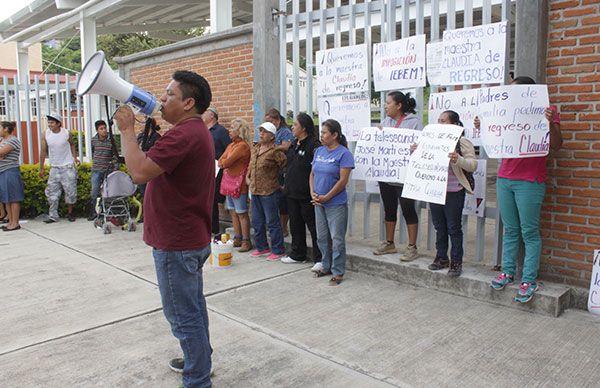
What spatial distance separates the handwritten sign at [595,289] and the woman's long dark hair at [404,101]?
2.25 meters

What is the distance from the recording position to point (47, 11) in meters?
17.7

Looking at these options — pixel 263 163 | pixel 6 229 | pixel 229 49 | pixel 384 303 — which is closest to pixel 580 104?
pixel 384 303

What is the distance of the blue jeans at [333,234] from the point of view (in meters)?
5.48

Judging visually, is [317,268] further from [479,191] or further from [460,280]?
[479,191]

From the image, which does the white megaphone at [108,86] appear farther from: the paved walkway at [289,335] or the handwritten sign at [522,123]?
the handwritten sign at [522,123]

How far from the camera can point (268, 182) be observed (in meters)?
6.45

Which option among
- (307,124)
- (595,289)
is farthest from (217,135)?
(595,289)

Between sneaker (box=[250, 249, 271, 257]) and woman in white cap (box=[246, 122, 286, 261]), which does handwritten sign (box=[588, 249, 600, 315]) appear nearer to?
woman in white cap (box=[246, 122, 286, 261])

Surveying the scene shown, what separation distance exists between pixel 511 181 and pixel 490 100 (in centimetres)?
76

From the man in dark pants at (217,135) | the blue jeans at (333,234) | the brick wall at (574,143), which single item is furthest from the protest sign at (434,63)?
the man in dark pants at (217,135)

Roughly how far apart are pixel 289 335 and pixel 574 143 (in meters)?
2.98

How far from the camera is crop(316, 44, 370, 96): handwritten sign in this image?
19.9 ft

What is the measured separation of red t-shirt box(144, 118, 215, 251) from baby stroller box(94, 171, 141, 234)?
Answer: 533 cm

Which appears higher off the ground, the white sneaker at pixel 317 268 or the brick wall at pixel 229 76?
the brick wall at pixel 229 76
